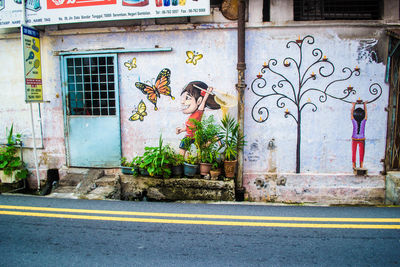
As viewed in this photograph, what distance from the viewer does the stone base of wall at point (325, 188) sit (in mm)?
5684

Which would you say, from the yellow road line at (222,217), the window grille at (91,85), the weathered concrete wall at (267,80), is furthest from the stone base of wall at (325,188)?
the window grille at (91,85)

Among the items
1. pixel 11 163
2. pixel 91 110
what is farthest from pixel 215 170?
pixel 11 163

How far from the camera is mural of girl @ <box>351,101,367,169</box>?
18.4 feet

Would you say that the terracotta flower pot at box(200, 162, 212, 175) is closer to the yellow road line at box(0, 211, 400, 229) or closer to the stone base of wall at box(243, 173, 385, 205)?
the stone base of wall at box(243, 173, 385, 205)

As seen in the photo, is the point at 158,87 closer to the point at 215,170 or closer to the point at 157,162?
the point at 157,162

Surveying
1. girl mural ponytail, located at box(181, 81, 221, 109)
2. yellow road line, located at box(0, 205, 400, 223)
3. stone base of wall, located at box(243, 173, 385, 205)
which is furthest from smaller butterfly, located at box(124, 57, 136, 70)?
stone base of wall, located at box(243, 173, 385, 205)

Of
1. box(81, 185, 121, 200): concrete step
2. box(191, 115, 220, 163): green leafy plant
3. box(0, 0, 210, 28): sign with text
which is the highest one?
box(0, 0, 210, 28): sign with text

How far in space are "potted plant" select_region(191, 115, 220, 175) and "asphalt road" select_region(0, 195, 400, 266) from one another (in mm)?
1124

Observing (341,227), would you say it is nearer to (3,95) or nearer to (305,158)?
(305,158)

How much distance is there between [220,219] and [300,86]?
11.6ft

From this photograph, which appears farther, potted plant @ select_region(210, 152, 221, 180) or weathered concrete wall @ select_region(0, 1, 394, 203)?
weathered concrete wall @ select_region(0, 1, 394, 203)

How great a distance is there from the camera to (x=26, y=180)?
6.49 m

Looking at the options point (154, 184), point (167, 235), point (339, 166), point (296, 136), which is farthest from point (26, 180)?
point (339, 166)

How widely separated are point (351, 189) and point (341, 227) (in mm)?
2612
